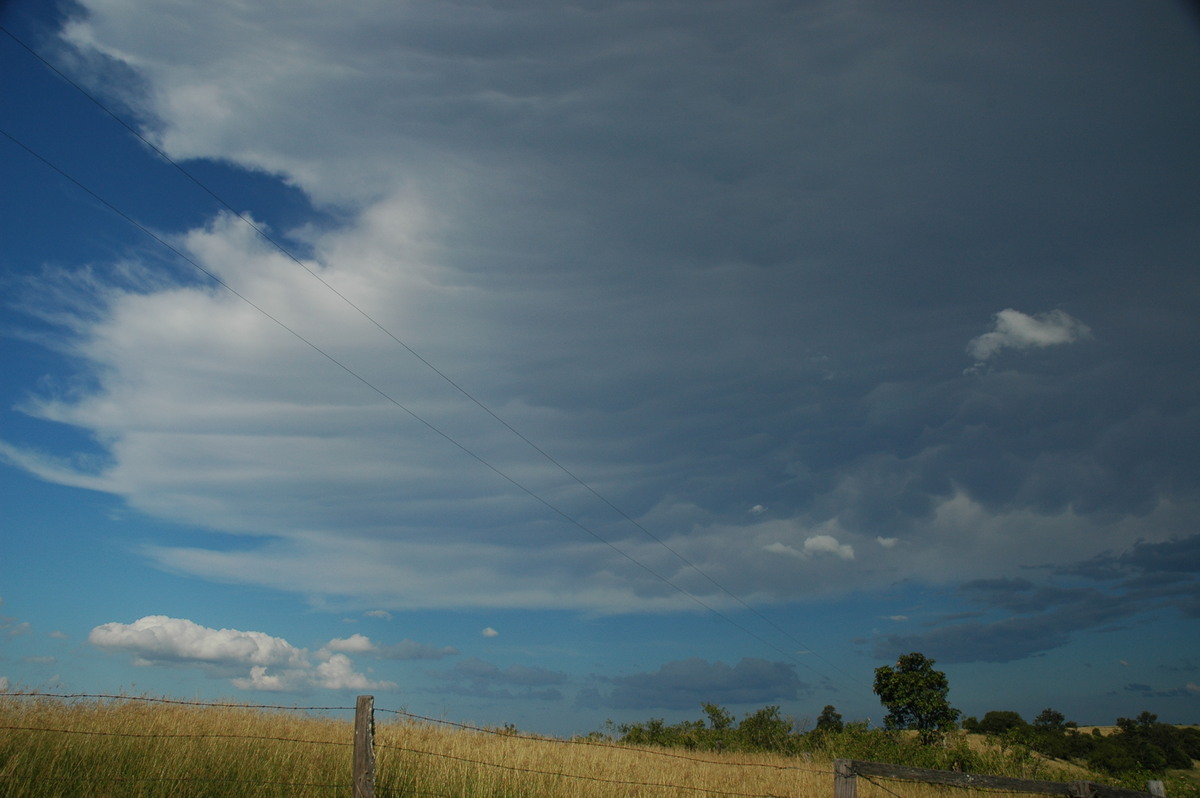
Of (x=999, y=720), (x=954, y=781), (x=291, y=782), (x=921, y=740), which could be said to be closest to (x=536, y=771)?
(x=291, y=782)

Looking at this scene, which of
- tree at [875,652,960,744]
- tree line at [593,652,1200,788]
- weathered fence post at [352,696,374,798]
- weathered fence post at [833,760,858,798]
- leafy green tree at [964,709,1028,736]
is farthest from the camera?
leafy green tree at [964,709,1028,736]

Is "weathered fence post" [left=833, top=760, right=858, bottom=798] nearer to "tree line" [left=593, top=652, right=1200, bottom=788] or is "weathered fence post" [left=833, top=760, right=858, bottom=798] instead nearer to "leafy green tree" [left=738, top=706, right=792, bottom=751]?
"tree line" [left=593, top=652, right=1200, bottom=788]

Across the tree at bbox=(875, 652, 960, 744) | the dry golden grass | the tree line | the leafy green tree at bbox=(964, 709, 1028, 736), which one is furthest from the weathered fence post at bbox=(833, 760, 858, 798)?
the leafy green tree at bbox=(964, 709, 1028, 736)

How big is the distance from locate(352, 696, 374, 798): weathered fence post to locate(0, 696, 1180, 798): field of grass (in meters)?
2.49

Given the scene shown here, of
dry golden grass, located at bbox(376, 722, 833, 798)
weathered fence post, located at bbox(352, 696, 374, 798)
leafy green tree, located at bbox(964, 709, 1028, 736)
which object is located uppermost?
weathered fence post, located at bbox(352, 696, 374, 798)

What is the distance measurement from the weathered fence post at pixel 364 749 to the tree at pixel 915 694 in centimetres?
4138

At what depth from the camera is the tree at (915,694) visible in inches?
1698

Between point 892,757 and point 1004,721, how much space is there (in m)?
43.4

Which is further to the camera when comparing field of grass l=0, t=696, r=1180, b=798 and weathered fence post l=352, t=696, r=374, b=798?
field of grass l=0, t=696, r=1180, b=798

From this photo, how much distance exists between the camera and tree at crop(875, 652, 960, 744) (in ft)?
141

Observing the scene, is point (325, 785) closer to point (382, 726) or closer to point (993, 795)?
point (382, 726)

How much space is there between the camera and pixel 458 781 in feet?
41.1

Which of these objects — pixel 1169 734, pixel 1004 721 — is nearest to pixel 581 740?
pixel 1004 721

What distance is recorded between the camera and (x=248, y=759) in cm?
1191
